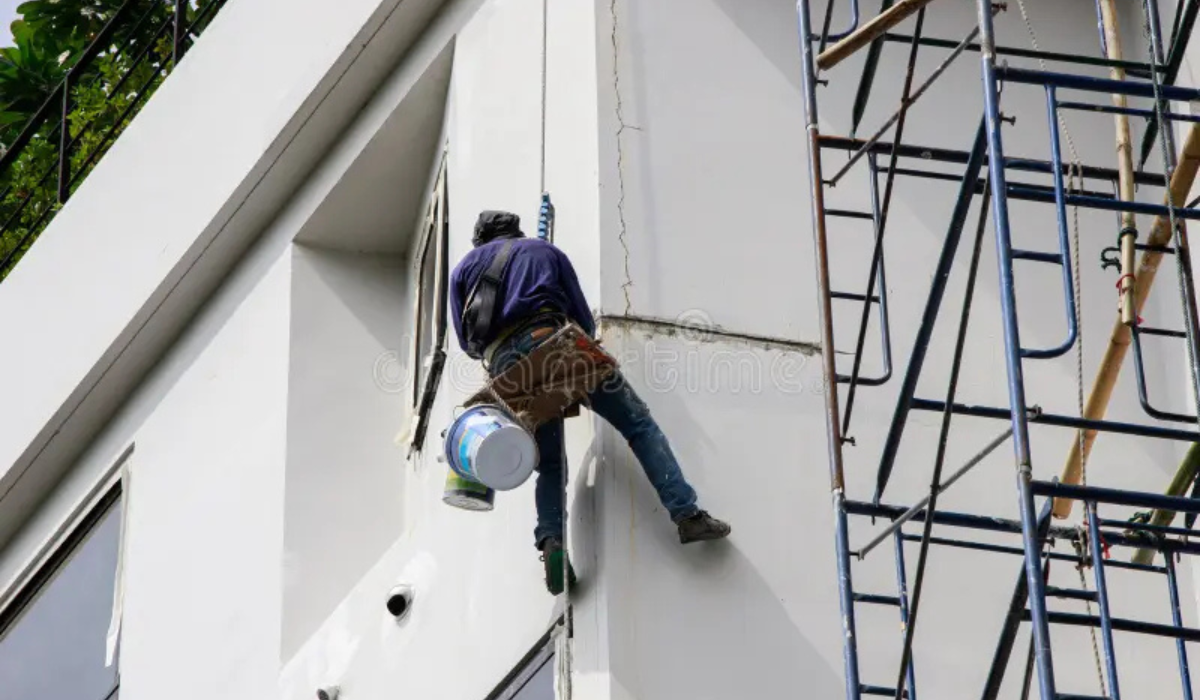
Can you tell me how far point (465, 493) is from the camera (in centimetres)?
875

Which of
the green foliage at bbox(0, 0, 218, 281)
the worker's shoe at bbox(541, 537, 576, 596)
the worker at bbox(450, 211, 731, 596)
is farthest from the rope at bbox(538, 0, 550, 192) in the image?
the green foliage at bbox(0, 0, 218, 281)

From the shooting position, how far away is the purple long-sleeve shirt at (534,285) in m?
8.80

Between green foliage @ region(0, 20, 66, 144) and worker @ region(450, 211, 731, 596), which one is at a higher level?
green foliage @ region(0, 20, 66, 144)

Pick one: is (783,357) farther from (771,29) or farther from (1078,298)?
(771,29)

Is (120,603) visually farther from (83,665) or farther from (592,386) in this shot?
(592,386)

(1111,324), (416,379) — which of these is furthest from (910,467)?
(416,379)

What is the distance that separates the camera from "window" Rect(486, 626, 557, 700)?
346 inches

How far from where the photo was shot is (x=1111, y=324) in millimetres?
9641

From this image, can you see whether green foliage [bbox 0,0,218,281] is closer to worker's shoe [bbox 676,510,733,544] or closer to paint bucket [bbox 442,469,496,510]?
paint bucket [bbox 442,469,496,510]

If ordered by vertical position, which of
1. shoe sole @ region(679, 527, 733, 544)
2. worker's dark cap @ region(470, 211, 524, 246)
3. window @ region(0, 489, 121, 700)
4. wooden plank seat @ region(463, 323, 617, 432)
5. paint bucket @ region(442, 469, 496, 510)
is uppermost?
window @ region(0, 489, 121, 700)

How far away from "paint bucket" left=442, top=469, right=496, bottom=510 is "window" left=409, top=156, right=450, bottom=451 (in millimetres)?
2021

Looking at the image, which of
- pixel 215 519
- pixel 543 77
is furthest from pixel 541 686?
pixel 215 519

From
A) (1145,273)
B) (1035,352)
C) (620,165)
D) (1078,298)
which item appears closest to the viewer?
(1035,352)

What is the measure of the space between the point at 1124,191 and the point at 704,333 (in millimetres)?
1939
